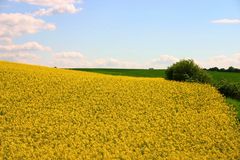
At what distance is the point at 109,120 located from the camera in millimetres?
27625

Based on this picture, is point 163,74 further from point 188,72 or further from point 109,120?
point 109,120

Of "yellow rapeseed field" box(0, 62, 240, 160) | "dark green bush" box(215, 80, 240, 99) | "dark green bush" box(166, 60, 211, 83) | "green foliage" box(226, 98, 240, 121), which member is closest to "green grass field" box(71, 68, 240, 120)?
"green foliage" box(226, 98, 240, 121)

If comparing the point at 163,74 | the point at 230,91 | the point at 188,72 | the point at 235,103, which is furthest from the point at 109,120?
the point at 163,74

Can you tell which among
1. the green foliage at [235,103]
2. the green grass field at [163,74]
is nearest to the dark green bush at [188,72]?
the green grass field at [163,74]

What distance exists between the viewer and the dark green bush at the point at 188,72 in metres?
41.9

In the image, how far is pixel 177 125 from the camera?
94.3ft

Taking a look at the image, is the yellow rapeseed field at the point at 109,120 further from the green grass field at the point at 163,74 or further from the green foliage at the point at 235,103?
the green grass field at the point at 163,74

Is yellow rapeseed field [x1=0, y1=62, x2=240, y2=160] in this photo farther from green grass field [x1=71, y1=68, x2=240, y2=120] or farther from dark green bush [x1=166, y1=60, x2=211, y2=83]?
dark green bush [x1=166, y1=60, x2=211, y2=83]

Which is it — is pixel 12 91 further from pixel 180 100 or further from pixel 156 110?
pixel 180 100

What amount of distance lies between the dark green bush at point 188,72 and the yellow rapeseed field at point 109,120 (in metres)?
3.95

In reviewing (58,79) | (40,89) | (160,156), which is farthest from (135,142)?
(58,79)

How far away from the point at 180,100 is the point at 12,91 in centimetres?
1127

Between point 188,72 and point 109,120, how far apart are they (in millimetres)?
16747

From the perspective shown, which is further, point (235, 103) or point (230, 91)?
point (230, 91)
